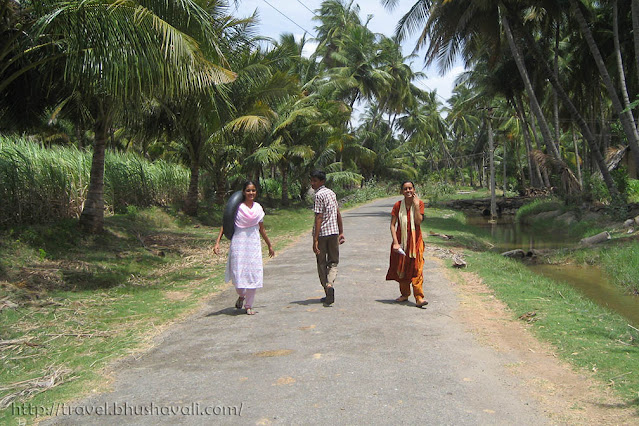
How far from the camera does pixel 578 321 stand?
6.10 m

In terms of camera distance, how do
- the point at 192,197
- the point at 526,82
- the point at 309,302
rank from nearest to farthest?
the point at 309,302 → the point at 192,197 → the point at 526,82

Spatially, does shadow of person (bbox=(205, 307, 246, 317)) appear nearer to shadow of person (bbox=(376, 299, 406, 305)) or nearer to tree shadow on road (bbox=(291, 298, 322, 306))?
tree shadow on road (bbox=(291, 298, 322, 306))

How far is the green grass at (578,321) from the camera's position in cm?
454

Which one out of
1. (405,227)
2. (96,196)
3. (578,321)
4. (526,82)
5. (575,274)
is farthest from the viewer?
(526,82)

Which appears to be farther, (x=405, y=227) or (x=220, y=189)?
(x=220, y=189)

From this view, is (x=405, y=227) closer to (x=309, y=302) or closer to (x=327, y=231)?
(x=327, y=231)

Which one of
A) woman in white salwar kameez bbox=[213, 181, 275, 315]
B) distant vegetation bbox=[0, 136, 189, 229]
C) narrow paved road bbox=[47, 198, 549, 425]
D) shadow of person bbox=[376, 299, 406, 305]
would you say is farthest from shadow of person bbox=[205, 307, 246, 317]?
distant vegetation bbox=[0, 136, 189, 229]

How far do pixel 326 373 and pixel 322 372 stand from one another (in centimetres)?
4

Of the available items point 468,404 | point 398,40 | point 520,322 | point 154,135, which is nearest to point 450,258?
point 520,322

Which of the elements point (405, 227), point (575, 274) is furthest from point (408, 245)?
point (575, 274)

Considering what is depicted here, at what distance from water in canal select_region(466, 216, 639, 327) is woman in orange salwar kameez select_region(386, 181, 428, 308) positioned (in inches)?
124

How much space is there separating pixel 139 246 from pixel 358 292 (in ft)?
20.3

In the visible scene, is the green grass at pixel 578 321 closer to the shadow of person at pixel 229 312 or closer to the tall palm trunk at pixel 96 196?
the shadow of person at pixel 229 312

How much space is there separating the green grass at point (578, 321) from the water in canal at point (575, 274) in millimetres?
488
